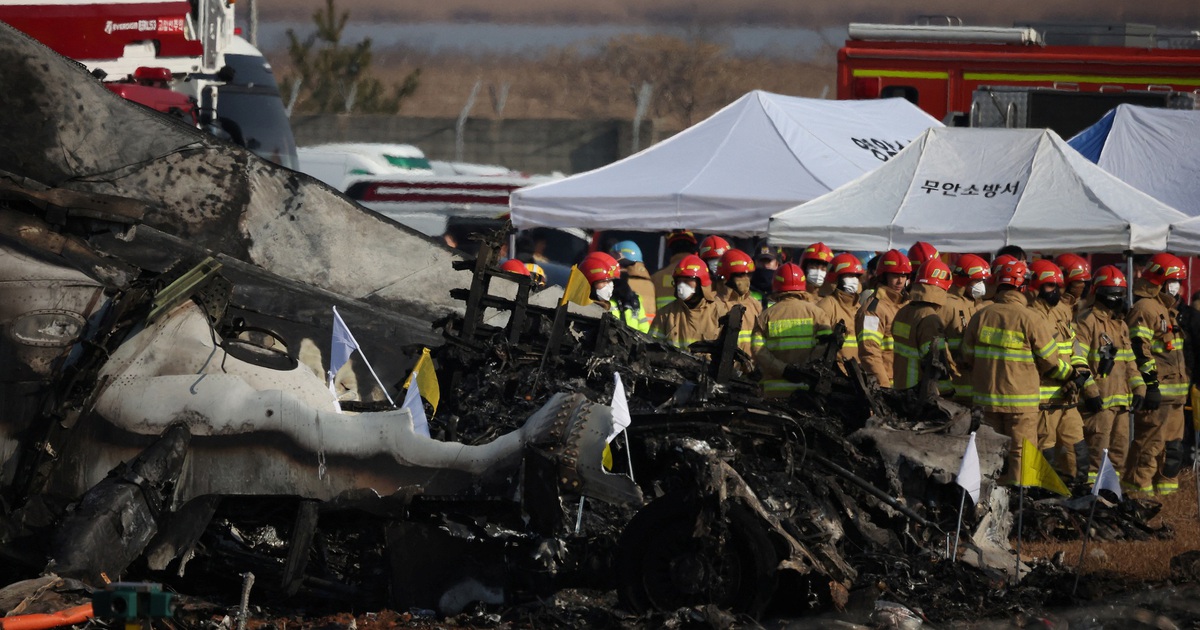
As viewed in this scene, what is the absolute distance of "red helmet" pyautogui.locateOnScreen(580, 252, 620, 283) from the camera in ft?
37.1

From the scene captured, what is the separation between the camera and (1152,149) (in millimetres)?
14016

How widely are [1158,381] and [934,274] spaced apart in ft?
A: 7.44

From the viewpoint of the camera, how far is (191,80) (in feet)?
45.2

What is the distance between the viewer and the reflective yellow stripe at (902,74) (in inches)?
695

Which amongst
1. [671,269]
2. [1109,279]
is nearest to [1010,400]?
[1109,279]

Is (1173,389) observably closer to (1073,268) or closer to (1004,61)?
(1073,268)

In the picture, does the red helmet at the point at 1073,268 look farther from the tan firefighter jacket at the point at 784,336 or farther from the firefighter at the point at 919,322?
the tan firefighter jacket at the point at 784,336

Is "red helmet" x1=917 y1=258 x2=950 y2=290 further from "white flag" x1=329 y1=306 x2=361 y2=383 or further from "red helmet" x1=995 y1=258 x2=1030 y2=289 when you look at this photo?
"white flag" x1=329 y1=306 x2=361 y2=383

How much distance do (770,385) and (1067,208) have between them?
11.8ft

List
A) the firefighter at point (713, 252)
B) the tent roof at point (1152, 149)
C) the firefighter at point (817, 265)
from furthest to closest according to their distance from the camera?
the tent roof at point (1152, 149) < the firefighter at point (713, 252) < the firefighter at point (817, 265)

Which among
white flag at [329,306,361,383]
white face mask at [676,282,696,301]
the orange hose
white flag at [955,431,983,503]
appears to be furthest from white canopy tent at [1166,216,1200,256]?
the orange hose

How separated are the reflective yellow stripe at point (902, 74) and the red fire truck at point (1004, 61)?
0.04 ft

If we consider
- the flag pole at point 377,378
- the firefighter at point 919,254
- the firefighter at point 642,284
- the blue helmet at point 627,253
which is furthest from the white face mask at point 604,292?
the flag pole at point 377,378

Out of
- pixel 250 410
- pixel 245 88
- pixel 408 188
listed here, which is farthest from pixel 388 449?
pixel 408 188
